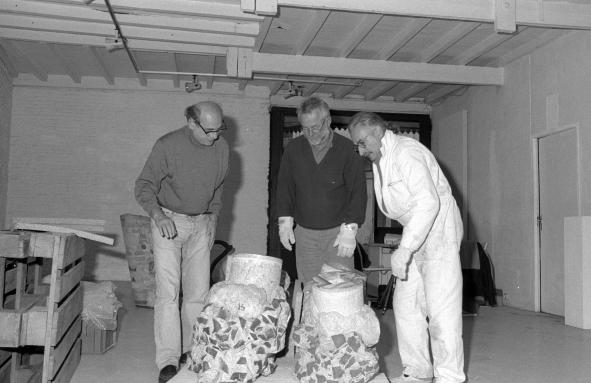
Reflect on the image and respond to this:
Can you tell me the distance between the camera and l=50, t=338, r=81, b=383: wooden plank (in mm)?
2719

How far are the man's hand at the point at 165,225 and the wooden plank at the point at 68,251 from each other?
0.45 metres

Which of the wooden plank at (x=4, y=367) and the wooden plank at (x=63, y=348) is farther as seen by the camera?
the wooden plank at (x=4, y=367)

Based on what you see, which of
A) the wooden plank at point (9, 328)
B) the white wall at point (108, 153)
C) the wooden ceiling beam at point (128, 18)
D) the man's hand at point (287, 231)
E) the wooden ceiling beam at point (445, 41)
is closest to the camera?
the wooden plank at point (9, 328)

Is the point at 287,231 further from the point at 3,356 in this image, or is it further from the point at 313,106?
the point at 3,356

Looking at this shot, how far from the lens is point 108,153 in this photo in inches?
337

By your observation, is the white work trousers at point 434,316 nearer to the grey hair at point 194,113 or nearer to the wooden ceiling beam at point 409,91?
the grey hair at point 194,113

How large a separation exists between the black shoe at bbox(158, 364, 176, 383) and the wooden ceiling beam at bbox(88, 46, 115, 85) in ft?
17.4

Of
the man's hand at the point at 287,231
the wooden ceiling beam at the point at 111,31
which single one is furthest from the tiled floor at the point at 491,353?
the wooden ceiling beam at the point at 111,31

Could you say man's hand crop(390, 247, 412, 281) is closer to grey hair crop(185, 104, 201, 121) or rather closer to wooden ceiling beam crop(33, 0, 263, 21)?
grey hair crop(185, 104, 201, 121)

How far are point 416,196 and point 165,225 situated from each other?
1318 mm

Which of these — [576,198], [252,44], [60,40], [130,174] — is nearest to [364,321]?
[576,198]

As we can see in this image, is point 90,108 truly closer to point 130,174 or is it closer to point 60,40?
point 130,174

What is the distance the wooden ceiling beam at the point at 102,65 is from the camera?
7.11 m

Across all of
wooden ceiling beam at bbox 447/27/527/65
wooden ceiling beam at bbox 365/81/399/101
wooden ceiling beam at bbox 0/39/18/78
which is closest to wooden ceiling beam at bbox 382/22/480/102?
wooden ceiling beam at bbox 447/27/527/65
